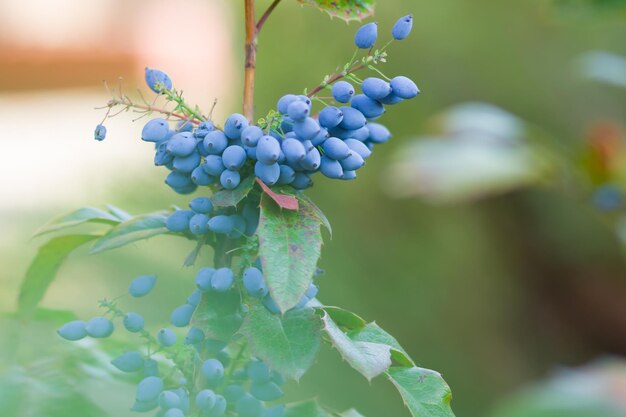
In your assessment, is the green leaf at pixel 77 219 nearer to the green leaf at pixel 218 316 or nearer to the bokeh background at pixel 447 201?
the green leaf at pixel 218 316

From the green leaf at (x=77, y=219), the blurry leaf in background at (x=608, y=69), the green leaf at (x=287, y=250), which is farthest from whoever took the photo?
the blurry leaf in background at (x=608, y=69)

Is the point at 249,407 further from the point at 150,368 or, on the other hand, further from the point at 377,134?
the point at 377,134

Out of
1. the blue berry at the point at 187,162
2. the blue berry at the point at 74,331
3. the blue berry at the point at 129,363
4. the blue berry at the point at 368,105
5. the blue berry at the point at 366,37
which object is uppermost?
the blue berry at the point at 366,37

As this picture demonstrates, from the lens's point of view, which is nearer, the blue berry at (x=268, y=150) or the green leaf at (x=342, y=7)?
the blue berry at (x=268, y=150)

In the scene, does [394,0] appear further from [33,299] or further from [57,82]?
[33,299]

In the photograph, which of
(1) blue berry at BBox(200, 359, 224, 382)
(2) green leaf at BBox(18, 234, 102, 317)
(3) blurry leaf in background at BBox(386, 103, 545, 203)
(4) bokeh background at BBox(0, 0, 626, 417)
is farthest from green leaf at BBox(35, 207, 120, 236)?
(4) bokeh background at BBox(0, 0, 626, 417)

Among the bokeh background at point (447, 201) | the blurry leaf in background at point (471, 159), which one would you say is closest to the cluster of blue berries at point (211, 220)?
the blurry leaf in background at point (471, 159)

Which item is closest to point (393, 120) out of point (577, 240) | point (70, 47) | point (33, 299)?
point (577, 240)

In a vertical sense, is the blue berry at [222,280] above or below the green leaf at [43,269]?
above
